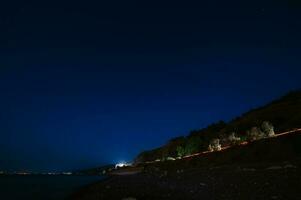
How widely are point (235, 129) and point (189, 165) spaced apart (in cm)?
3566

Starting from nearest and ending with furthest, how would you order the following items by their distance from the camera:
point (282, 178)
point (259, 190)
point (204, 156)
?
1. point (259, 190)
2. point (282, 178)
3. point (204, 156)

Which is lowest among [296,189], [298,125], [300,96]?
[296,189]

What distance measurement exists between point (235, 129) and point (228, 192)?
96631mm

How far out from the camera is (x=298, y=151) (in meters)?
46.4

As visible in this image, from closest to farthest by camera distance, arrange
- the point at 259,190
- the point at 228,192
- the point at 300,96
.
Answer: the point at 259,190 < the point at 228,192 < the point at 300,96

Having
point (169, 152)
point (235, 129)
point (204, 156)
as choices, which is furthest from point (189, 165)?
point (169, 152)

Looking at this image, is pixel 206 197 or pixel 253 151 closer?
pixel 206 197

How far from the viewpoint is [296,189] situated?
730 inches

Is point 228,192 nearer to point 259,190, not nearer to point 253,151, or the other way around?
point 259,190

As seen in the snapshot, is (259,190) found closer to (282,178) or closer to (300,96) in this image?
(282,178)

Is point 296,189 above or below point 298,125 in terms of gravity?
below

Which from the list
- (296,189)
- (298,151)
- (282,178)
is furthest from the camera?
(298,151)

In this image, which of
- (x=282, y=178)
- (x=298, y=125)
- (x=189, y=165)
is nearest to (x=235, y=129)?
(x=189, y=165)

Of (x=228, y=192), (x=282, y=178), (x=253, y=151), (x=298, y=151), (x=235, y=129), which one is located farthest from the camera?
(x=235, y=129)
